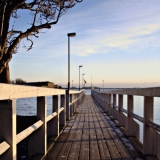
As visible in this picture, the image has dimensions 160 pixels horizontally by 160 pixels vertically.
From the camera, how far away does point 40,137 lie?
4.48 m

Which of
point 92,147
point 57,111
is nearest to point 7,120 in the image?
point 92,147

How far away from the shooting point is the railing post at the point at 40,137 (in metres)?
4.34

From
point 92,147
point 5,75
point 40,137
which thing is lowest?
point 92,147

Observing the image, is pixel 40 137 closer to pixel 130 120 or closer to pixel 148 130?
pixel 148 130

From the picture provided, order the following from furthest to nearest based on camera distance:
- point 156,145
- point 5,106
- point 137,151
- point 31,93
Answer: point 137,151 < point 156,145 < point 31,93 < point 5,106

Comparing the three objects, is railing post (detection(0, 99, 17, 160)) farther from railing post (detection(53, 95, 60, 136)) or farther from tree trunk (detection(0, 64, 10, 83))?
tree trunk (detection(0, 64, 10, 83))

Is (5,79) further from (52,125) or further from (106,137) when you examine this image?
(106,137)

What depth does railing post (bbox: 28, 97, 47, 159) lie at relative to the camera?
4336 mm

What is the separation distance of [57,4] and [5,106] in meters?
9.47

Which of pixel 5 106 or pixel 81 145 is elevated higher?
pixel 5 106

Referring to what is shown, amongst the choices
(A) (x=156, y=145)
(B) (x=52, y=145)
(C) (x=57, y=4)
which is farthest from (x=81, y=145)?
(C) (x=57, y=4)

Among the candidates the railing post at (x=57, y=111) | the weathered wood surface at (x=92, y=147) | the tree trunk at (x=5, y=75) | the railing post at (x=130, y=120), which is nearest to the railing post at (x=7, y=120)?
the weathered wood surface at (x=92, y=147)

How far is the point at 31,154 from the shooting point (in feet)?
14.9

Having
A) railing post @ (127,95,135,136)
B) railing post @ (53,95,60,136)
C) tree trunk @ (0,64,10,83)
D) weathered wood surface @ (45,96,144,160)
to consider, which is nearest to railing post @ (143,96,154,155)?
weathered wood surface @ (45,96,144,160)
